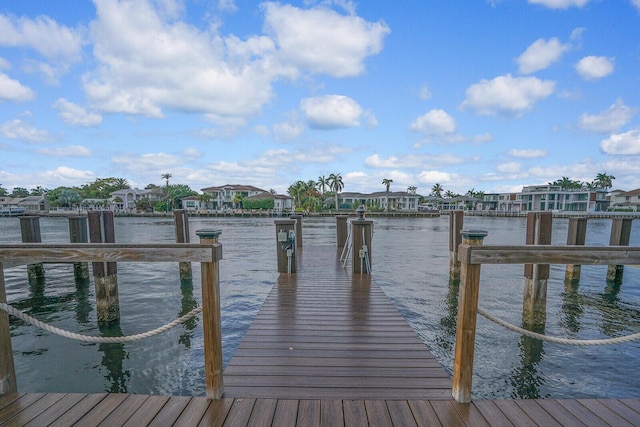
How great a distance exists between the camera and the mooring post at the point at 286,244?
7.21 metres

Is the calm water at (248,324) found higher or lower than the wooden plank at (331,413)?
lower

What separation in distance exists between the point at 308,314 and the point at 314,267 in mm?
3564

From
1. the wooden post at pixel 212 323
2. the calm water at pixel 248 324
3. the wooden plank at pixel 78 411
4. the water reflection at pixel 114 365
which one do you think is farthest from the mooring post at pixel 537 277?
the water reflection at pixel 114 365

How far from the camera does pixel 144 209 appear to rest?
74375mm

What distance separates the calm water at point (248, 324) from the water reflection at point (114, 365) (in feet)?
0.05

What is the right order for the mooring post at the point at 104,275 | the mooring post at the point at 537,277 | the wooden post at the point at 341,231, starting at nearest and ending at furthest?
the mooring post at the point at 537,277
the mooring post at the point at 104,275
the wooden post at the point at 341,231

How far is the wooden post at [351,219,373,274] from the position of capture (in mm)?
6961

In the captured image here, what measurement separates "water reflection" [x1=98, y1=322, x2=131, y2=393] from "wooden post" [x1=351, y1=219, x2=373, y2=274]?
15.4 ft

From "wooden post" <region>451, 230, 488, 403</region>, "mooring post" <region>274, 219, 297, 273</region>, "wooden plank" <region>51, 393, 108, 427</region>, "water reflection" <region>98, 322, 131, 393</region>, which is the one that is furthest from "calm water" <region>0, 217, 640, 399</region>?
"wooden post" <region>451, 230, 488, 403</region>

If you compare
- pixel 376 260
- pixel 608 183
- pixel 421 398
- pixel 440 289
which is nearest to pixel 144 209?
pixel 376 260

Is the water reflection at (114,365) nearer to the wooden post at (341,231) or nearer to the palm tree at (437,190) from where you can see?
the wooden post at (341,231)

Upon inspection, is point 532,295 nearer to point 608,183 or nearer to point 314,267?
point 314,267

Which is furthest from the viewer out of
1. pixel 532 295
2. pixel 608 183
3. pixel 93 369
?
pixel 608 183

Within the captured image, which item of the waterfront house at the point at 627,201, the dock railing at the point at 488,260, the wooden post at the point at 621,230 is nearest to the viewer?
the dock railing at the point at 488,260
